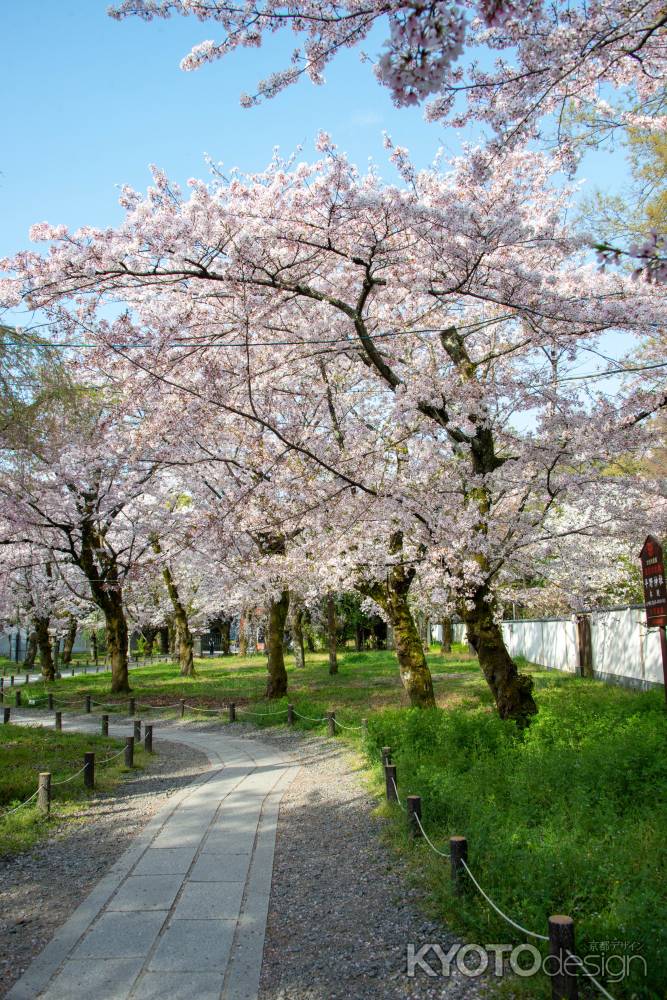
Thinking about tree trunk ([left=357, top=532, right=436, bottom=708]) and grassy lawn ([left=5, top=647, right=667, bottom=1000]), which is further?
tree trunk ([left=357, top=532, right=436, bottom=708])

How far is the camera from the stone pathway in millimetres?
4312

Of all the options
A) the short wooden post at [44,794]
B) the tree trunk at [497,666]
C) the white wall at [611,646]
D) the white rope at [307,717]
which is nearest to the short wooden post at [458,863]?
the short wooden post at [44,794]

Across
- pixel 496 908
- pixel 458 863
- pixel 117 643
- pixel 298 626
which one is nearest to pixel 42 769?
pixel 458 863

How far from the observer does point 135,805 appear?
29.9 feet

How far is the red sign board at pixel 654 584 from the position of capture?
28.7ft

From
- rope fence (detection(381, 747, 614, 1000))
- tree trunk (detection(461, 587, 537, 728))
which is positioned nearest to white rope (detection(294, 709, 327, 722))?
tree trunk (detection(461, 587, 537, 728))

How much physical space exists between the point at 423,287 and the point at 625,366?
10.8 feet

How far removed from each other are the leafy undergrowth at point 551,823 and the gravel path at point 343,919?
0.93ft

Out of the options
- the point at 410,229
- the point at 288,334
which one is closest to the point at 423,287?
the point at 410,229

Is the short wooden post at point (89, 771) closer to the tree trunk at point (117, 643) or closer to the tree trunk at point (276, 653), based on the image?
the tree trunk at point (276, 653)

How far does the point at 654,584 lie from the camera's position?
8.94m

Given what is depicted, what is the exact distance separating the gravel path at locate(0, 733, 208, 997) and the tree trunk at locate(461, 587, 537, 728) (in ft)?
17.1

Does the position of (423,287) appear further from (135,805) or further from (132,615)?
(132,615)

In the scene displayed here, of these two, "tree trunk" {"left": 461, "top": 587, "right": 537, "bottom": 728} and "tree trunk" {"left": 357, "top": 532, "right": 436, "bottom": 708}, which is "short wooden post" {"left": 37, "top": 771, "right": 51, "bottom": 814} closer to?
"tree trunk" {"left": 461, "top": 587, "right": 537, "bottom": 728}
